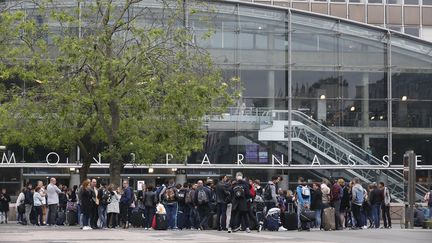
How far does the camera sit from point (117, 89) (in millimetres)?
29250

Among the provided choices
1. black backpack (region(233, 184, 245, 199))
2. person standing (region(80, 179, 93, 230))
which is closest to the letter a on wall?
person standing (region(80, 179, 93, 230))

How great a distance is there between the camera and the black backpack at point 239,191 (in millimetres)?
24500

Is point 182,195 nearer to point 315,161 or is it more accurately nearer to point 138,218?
point 138,218

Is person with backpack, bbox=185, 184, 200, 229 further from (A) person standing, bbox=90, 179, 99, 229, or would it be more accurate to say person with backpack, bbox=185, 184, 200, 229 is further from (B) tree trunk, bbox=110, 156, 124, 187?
(B) tree trunk, bbox=110, 156, 124, 187

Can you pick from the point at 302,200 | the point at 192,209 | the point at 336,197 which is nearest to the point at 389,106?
the point at 336,197

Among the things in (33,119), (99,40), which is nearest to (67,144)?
(33,119)

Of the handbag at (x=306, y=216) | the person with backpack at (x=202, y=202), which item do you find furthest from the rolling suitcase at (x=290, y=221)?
the person with backpack at (x=202, y=202)

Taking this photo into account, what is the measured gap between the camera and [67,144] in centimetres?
3294

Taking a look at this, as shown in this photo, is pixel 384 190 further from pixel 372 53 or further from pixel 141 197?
pixel 372 53

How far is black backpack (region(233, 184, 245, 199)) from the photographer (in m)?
24.5

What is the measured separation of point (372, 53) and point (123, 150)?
15813 mm

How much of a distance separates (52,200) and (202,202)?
5991 mm

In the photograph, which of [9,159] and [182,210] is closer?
[182,210]

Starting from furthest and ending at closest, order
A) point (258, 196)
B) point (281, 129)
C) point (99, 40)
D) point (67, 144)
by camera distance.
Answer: point (281, 129), point (67, 144), point (99, 40), point (258, 196)
